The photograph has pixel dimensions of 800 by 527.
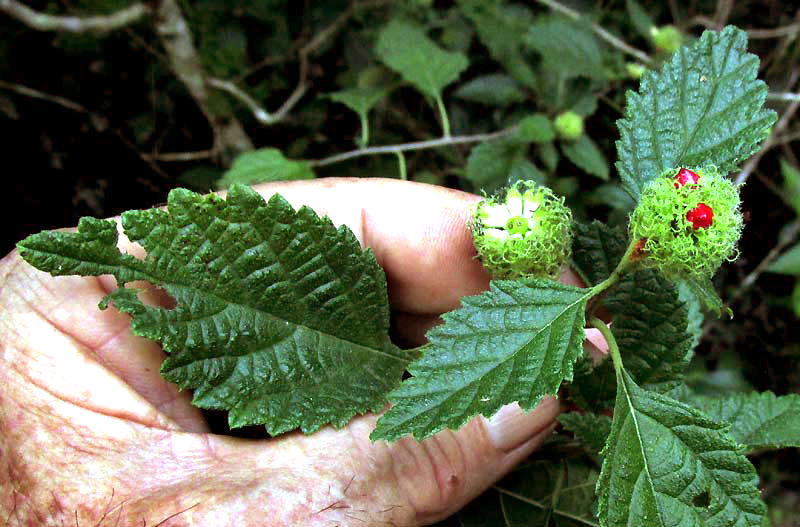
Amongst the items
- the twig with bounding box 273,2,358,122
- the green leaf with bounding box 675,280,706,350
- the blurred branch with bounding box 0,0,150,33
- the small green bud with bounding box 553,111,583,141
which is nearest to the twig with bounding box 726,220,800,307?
the small green bud with bounding box 553,111,583,141

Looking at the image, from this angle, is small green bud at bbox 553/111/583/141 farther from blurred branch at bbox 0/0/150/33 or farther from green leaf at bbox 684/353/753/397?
blurred branch at bbox 0/0/150/33

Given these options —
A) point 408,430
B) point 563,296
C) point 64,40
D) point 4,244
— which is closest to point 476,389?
point 408,430

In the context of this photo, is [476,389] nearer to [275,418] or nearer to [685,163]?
[275,418]

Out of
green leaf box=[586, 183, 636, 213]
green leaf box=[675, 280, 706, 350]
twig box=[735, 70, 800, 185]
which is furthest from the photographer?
twig box=[735, 70, 800, 185]

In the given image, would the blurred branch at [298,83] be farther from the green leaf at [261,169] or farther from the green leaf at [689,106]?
the green leaf at [689,106]

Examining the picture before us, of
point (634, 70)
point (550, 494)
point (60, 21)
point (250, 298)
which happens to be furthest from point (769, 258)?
point (60, 21)

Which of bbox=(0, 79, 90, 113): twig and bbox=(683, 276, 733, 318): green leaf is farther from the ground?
bbox=(0, 79, 90, 113): twig
